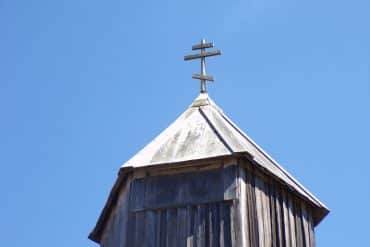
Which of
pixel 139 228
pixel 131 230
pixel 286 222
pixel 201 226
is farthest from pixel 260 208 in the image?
pixel 131 230

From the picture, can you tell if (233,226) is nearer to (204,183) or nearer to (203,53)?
(204,183)

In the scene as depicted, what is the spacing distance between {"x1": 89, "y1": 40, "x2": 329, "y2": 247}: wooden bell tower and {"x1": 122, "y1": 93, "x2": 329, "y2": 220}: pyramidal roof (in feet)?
0.06

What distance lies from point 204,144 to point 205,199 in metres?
1.18

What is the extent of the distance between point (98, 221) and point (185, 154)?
2.14 m

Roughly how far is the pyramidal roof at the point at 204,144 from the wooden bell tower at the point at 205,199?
0.06 ft

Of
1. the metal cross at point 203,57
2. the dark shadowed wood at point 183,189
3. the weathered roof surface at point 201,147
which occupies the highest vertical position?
the metal cross at point 203,57

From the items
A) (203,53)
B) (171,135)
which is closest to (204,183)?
(171,135)

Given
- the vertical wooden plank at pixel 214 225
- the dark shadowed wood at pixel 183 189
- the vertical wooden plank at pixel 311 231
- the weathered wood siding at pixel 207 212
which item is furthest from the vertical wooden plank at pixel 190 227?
the vertical wooden plank at pixel 311 231

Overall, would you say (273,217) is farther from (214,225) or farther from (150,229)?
(150,229)

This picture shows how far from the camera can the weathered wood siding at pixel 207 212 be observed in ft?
40.9

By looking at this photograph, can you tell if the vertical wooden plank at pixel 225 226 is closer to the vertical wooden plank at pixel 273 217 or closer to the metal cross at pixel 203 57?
the vertical wooden plank at pixel 273 217

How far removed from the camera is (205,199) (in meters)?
12.8

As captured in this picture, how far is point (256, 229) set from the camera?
12578 mm

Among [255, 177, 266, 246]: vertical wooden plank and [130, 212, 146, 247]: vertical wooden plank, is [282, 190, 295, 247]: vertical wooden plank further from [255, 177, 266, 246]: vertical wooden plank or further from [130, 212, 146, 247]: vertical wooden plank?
[130, 212, 146, 247]: vertical wooden plank
